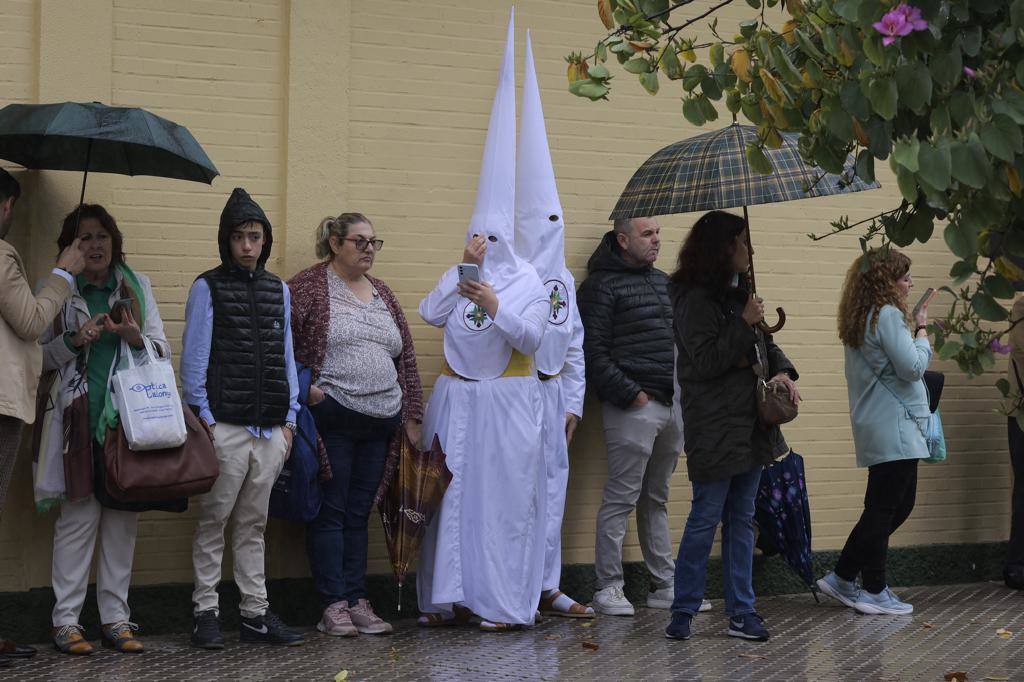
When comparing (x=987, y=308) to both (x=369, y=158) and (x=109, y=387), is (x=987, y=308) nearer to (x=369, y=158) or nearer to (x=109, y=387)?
(x=109, y=387)

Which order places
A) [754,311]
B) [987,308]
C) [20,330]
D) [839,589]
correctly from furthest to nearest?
[839,589] < [754,311] < [20,330] < [987,308]

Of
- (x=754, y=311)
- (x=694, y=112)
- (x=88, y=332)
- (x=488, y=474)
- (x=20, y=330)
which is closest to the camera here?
(x=694, y=112)

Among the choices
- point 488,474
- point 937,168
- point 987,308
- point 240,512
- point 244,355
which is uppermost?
point 937,168

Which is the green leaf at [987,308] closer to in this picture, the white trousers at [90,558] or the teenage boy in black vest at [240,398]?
the teenage boy in black vest at [240,398]

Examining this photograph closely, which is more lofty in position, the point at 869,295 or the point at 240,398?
the point at 869,295

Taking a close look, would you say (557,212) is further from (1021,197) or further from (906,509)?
(1021,197)

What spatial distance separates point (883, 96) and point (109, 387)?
4.86m

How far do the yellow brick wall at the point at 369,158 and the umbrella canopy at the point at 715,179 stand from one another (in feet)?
4.46

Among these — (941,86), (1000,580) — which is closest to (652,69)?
(941,86)

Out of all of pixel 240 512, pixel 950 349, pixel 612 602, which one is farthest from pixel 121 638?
pixel 950 349

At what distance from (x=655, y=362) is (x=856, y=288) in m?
1.25

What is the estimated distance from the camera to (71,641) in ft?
23.3

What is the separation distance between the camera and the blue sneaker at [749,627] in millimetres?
7637

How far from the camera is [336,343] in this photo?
7.73 m
